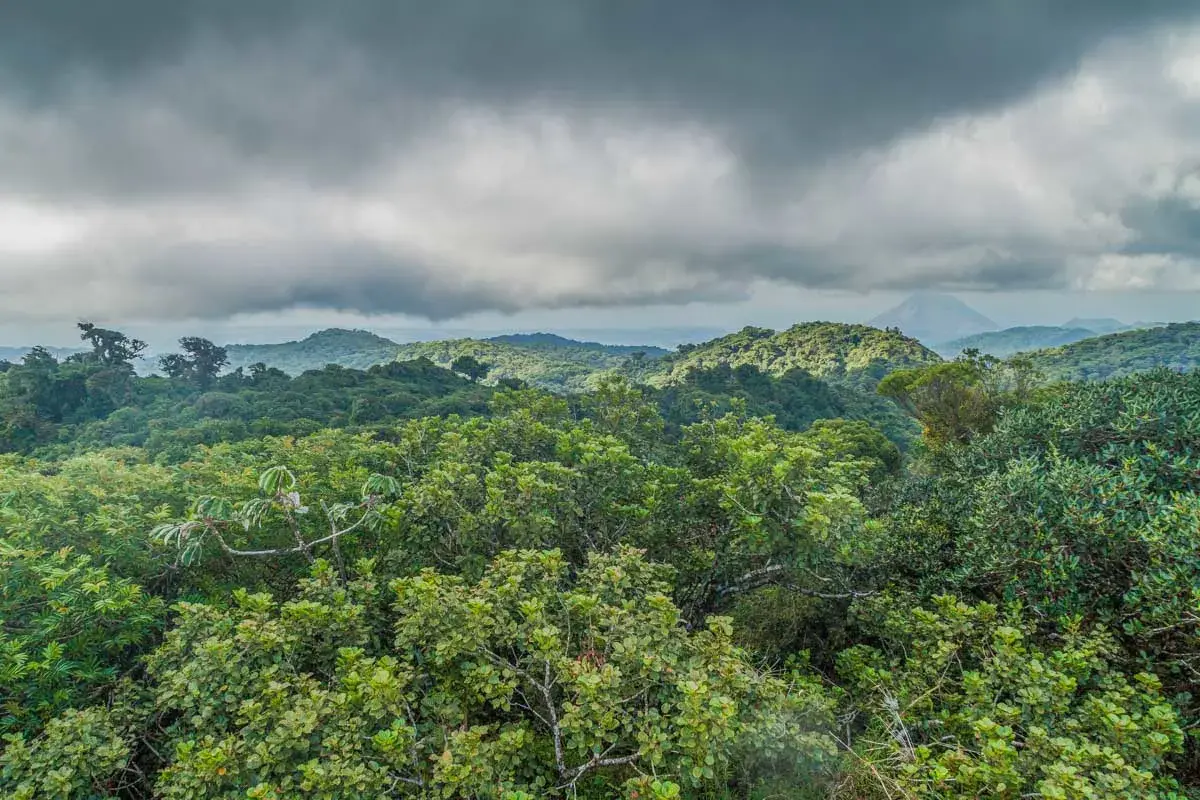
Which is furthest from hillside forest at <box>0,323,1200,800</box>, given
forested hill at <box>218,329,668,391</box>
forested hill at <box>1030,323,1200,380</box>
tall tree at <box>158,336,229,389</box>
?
forested hill at <box>1030,323,1200,380</box>

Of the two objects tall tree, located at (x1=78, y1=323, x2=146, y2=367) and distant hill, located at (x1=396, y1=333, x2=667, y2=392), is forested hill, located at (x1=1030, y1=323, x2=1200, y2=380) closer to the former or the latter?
distant hill, located at (x1=396, y1=333, x2=667, y2=392)

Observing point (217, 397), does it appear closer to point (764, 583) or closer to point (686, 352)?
point (764, 583)

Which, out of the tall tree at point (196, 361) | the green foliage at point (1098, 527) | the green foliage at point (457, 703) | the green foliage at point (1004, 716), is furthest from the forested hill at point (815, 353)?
the green foliage at point (457, 703)

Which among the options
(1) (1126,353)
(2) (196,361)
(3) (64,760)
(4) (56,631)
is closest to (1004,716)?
(3) (64,760)

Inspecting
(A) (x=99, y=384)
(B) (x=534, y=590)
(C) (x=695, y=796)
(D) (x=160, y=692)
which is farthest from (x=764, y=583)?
(A) (x=99, y=384)

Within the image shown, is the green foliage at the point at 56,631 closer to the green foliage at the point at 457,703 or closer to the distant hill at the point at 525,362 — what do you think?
the green foliage at the point at 457,703

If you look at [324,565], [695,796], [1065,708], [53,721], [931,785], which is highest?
[324,565]
